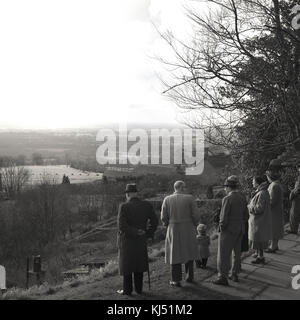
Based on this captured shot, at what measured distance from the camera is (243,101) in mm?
13094

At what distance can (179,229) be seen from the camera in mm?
8836

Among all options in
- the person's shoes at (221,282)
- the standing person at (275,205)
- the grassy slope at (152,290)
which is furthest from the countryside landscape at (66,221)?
the person's shoes at (221,282)

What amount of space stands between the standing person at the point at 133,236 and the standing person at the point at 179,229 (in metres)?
0.51

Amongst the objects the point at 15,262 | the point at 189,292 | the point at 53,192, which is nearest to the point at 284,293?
the point at 189,292

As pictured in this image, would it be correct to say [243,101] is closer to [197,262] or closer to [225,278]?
[197,262]

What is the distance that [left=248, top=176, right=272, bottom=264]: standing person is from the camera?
34.1 feet

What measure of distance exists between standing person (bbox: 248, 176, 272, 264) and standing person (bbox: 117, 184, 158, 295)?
2889mm

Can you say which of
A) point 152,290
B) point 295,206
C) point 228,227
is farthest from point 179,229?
point 295,206

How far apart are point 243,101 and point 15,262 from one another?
5505cm

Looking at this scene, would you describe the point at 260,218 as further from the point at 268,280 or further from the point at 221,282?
the point at 221,282

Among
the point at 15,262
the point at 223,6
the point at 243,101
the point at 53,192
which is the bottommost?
the point at 15,262

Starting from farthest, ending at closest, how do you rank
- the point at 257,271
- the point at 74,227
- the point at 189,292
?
the point at 74,227
the point at 257,271
the point at 189,292

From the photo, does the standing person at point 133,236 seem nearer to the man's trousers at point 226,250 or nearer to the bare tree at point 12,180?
the man's trousers at point 226,250

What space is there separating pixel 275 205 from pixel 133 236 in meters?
4.59
